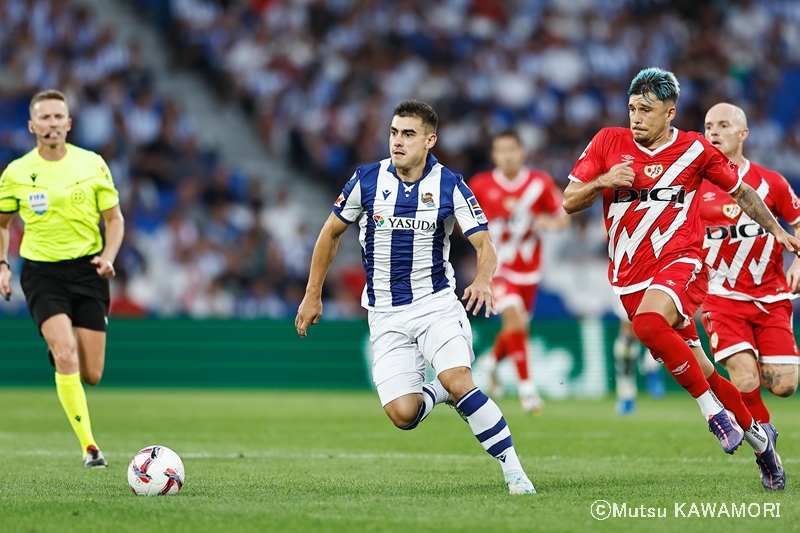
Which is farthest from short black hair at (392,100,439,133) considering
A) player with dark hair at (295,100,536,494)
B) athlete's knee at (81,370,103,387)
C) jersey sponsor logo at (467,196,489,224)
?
athlete's knee at (81,370,103,387)

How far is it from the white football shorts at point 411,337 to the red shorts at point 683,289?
1.09m

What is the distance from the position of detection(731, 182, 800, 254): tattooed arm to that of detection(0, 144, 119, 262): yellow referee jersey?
15.6 ft

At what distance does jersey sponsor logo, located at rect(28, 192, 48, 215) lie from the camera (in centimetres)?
898

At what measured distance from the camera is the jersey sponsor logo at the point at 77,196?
9016 millimetres

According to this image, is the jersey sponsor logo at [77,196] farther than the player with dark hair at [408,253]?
Yes

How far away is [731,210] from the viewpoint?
833 centimetres

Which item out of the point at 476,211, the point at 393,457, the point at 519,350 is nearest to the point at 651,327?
the point at 476,211

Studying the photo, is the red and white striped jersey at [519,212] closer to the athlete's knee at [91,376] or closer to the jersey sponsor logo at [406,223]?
the athlete's knee at [91,376]

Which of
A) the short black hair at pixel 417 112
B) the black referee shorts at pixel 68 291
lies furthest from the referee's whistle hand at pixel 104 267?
the short black hair at pixel 417 112

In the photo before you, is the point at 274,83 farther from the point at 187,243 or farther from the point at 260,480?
the point at 260,480

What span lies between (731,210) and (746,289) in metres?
0.58

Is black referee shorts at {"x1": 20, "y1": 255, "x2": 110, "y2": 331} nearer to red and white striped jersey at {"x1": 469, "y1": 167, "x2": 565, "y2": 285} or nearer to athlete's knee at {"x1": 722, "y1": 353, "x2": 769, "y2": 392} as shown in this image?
athlete's knee at {"x1": 722, "y1": 353, "x2": 769, "y2": 392}

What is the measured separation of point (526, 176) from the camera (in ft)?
46.5

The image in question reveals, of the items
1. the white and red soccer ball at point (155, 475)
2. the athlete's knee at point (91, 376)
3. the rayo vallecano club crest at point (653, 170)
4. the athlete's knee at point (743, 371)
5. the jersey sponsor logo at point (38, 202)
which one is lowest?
the white and red soccer ball at point (155, 475)
